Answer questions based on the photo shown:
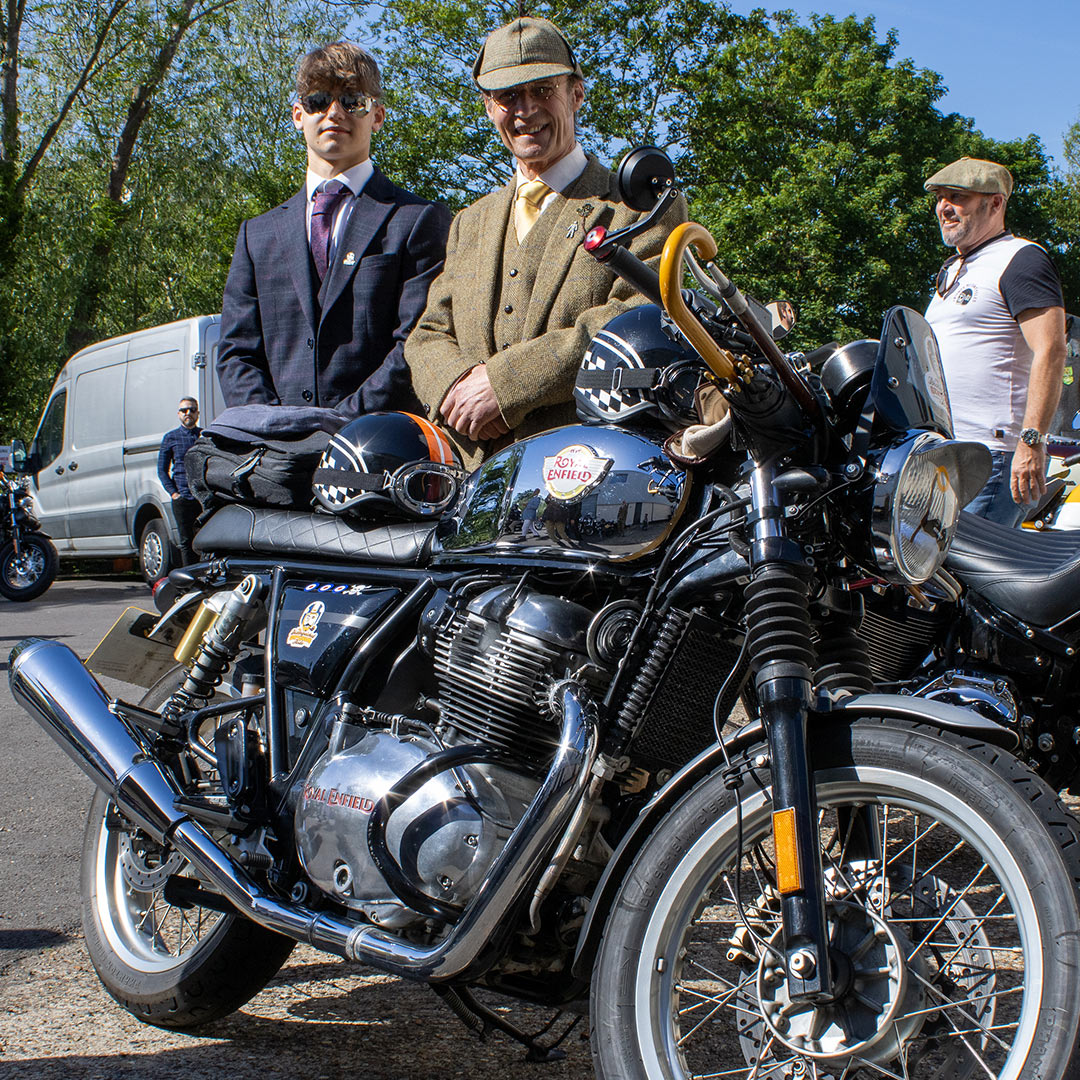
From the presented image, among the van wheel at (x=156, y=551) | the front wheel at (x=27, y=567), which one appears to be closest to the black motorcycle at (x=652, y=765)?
the van wheel at (x=156, y=551)

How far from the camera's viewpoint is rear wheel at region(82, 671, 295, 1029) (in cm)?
251

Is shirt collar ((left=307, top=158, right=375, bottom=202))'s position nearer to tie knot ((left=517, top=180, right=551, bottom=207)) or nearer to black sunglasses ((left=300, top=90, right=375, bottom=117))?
black sunglasses ((left=300, top=90, right=375, bottom=117))


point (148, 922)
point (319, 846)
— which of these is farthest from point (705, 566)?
point (148, 922)

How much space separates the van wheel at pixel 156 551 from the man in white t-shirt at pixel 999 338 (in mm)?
8815

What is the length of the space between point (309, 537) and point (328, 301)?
105 centimetres

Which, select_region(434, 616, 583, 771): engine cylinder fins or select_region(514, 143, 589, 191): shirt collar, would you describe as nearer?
select_region(434, 616, 583, 771): engine cylinder fins

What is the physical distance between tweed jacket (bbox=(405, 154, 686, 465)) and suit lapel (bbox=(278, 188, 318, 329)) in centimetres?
46

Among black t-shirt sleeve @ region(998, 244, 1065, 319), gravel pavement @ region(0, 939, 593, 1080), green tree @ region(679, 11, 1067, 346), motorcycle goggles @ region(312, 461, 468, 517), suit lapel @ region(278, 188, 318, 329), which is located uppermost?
green tree @ region(679, 11, 1067, 346)

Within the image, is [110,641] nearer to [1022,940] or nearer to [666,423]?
[666,423]

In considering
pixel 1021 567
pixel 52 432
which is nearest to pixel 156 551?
pixel 52 432

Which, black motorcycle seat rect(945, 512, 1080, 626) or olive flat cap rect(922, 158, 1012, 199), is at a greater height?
olive flat cap rect(922, 158, 1012, 199)

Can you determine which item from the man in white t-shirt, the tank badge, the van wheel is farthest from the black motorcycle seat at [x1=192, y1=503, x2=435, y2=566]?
the van wheel

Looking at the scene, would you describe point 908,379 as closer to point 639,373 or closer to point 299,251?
point 639,373

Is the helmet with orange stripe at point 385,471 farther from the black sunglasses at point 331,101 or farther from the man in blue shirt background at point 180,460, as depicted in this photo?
the man in blue shirt background at point 180,460
